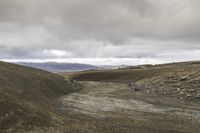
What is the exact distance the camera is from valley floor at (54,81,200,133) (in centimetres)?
3563

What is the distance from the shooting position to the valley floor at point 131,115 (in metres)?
35.6

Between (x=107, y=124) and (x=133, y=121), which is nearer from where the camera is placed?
(x=107, y=124)

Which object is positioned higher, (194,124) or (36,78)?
(36,78)

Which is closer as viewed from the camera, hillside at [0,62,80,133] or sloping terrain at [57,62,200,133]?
hillside at [0,62,80,133]

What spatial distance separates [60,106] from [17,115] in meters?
14.4

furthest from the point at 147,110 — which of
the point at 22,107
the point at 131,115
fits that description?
the point at 22,107

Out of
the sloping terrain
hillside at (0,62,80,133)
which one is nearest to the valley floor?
the sloping terrain

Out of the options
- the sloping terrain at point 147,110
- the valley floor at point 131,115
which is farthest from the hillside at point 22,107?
the sloping terrain at point 147,110

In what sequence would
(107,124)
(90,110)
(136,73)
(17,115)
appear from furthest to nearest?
(136,73) → (90,110) → (107,124) → (17,115)

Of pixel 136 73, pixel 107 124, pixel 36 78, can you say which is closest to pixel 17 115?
pixel 107 124

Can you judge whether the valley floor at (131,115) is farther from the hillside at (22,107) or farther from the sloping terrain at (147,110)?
the hillside at (22,107)

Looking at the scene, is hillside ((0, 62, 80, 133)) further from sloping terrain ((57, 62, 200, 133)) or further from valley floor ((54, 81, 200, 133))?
sloping terrain ((57, 62, 200, 133))

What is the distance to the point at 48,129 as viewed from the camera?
32031 mm

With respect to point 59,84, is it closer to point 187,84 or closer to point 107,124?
point 187,84
